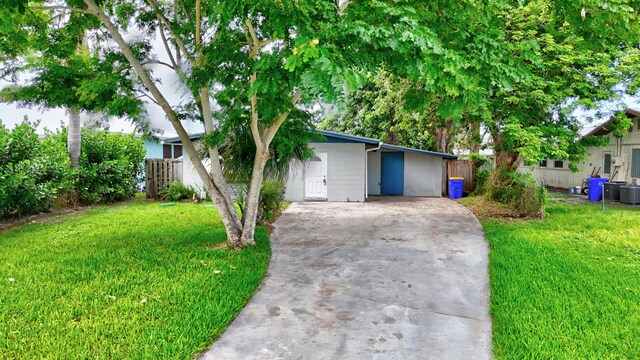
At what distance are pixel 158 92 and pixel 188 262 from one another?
3051 mm

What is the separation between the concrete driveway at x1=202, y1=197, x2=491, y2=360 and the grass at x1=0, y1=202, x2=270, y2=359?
0.37 m

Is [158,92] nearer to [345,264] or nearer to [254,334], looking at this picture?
[345,264]

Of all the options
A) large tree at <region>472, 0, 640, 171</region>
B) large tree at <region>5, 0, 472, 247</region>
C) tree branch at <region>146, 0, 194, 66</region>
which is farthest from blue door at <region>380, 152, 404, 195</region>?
tree branch at <region>146, 0, 194, 66</region>

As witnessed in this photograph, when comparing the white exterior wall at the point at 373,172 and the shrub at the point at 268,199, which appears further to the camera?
the white exterior wall at the point at 373,172

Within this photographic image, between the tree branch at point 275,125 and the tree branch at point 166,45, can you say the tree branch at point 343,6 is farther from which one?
the tree branch at point 166,45

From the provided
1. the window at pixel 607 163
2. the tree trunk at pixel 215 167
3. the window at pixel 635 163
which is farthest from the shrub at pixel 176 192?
the window at pixel 607 163

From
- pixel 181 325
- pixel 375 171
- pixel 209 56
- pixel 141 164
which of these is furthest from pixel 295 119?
pixel 375 171

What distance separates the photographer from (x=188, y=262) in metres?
5.92

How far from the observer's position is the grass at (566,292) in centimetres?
351

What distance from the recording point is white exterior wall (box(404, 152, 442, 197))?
17.0m

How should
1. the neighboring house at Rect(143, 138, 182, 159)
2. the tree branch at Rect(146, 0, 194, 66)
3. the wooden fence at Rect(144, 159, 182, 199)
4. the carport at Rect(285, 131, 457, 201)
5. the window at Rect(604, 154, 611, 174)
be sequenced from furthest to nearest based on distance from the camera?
the neighboring house at Rect(143, 138, 182, 159) < the window at Rect(604, 154, 611, 174) < the carport at Rect(285, 131, 457, 201) < the wooden fence at Rect(144, 159, 182, 199) < the tree branch at Rect(146, 0, 194, 66)

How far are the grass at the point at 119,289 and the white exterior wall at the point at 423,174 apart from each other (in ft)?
34.1

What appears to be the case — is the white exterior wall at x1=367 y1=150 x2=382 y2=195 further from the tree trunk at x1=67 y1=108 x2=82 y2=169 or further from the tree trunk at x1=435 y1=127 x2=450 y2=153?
the tree trunk at x1=67 y1=108 x2=82 y2=169

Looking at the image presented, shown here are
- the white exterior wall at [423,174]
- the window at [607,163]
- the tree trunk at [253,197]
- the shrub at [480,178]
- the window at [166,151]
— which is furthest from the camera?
the window at [166,151]
